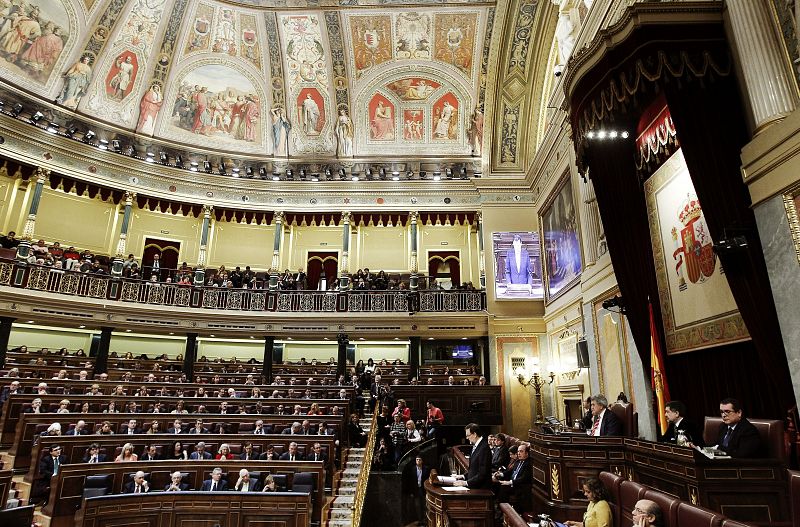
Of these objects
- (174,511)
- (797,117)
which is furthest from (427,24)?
(174,511)

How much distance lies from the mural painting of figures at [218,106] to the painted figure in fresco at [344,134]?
3.10 meters

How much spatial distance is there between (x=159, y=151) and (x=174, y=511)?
1506cm

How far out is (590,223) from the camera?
1085 centimetres

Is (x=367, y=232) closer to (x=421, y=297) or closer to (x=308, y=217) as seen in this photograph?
(x=308, y=217)

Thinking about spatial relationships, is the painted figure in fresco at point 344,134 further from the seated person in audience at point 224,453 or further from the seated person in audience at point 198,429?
the seated person in audience at point 224,453

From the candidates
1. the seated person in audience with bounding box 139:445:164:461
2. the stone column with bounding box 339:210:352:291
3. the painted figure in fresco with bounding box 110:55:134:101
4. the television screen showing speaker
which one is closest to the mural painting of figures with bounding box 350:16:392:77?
the stone column with bounding box 339:210:352:291

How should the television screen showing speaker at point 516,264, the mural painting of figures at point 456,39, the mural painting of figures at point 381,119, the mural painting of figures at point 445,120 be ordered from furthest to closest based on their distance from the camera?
the mural painting of figures at point 381,119
the mural painting of figures at point 445,120
the mural painting of figures at point 456,39
the television screen showing speaker at point 516,264

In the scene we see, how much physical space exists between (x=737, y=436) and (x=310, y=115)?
18.5 m

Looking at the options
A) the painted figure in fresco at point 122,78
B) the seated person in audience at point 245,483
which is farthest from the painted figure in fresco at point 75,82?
the seated person in audience at point 245,483

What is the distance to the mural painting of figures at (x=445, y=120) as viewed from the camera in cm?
1991

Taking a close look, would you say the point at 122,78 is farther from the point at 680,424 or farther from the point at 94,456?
the point at 680,424

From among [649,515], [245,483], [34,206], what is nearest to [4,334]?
[34,206]

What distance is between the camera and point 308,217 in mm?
19797

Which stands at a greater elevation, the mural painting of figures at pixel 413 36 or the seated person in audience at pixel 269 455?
the mural painting of figures at pixel 413 36
